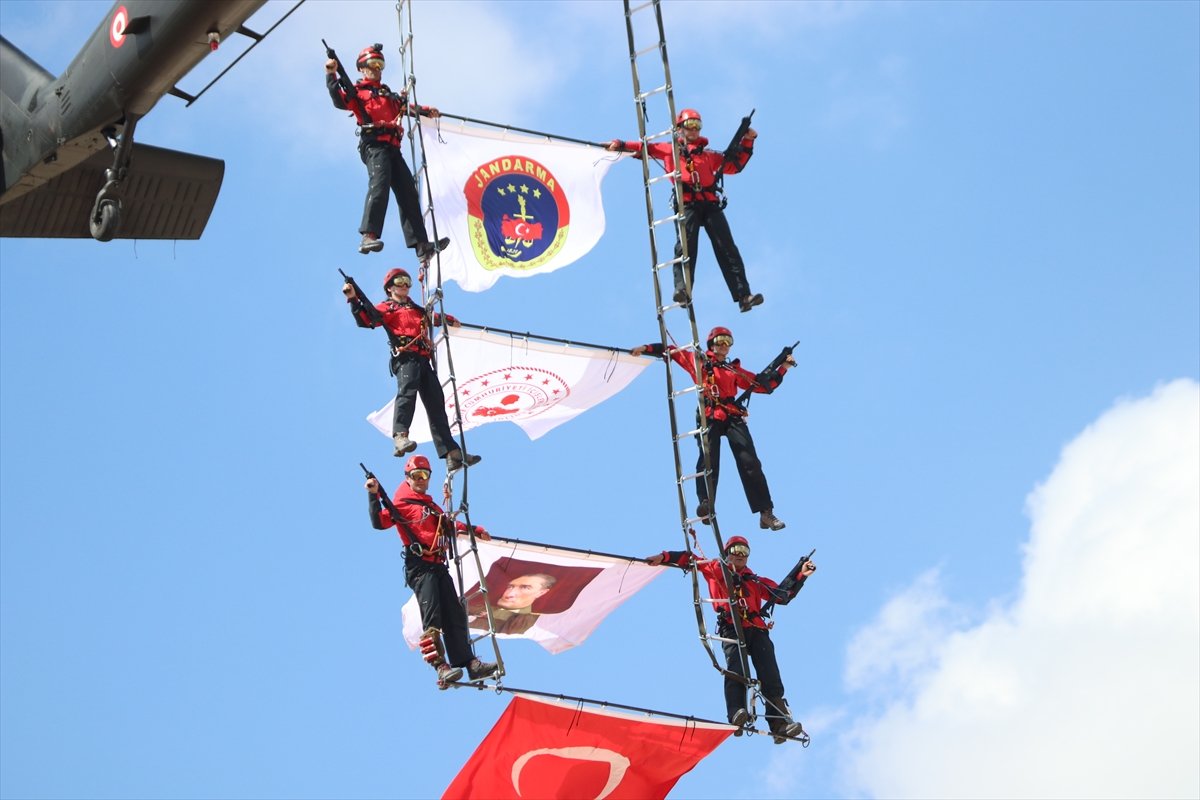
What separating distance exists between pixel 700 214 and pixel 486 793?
260 inches

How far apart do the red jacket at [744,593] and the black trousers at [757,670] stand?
0.42 feet

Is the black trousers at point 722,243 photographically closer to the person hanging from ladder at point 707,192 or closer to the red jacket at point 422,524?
the person hanging from ladder at point 707,192

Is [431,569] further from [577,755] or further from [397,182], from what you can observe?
[397,182]

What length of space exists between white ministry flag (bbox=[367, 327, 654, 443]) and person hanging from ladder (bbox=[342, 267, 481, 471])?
0.75m

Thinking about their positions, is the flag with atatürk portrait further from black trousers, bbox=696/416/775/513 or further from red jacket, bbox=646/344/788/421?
black trousers, bbox=696/416/775/513

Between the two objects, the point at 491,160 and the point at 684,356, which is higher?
the point at 491,160

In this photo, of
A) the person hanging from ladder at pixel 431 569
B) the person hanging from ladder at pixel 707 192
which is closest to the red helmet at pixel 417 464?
the person hanging from ladder at pixel 431 569

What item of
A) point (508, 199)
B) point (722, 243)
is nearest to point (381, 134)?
point (508, 199)

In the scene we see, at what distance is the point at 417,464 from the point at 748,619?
3.68 metres

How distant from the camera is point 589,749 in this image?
69.4 ft

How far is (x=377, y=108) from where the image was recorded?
2266 centimetres

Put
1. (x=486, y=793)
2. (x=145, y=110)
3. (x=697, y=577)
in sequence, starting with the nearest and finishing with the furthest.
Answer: (x=145, y=110)
(x=486, y=793)
(x=697, y=577)

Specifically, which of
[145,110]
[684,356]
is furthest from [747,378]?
[145,110]

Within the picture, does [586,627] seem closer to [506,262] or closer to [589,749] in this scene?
[589,749]
